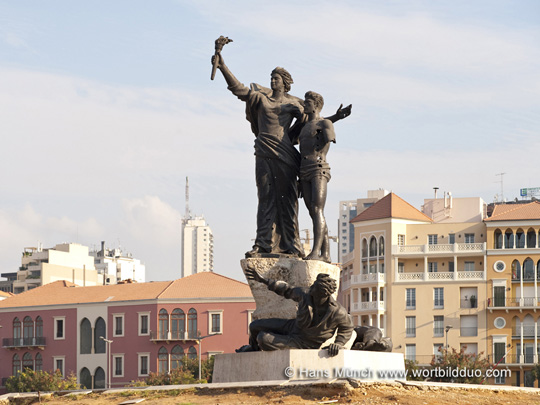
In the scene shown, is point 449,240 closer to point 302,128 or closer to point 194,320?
point 194,320

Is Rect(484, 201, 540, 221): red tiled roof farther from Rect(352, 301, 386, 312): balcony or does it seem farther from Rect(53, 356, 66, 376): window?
Rect(53, 356, 66, 376): window

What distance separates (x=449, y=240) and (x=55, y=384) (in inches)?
1363

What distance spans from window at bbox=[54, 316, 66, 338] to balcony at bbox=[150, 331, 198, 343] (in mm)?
9756

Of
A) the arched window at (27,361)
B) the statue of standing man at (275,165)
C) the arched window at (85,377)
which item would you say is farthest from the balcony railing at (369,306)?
the statue of standing man at (275,165)

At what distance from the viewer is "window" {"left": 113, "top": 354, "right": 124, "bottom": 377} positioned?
97.4 metres

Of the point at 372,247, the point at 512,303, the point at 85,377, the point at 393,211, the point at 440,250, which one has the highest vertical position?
the point at 393,211

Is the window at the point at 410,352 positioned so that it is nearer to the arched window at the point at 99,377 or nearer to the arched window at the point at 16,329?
the arched window at the point at 99,377

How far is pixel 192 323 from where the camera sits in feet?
317

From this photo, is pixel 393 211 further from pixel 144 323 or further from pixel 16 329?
pixel 16 329

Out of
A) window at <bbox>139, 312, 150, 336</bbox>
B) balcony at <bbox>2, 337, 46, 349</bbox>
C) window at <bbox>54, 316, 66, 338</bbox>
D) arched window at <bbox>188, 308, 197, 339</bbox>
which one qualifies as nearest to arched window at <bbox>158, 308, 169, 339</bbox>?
window at <bbox>139, 312, 150, 336</bbox>

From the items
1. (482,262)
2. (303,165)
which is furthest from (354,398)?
(482,262)

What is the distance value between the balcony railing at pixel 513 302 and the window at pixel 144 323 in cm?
2924

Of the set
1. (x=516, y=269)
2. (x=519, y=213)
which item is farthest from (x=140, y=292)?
(x=519, y=213)

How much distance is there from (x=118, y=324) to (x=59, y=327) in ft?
20.8
